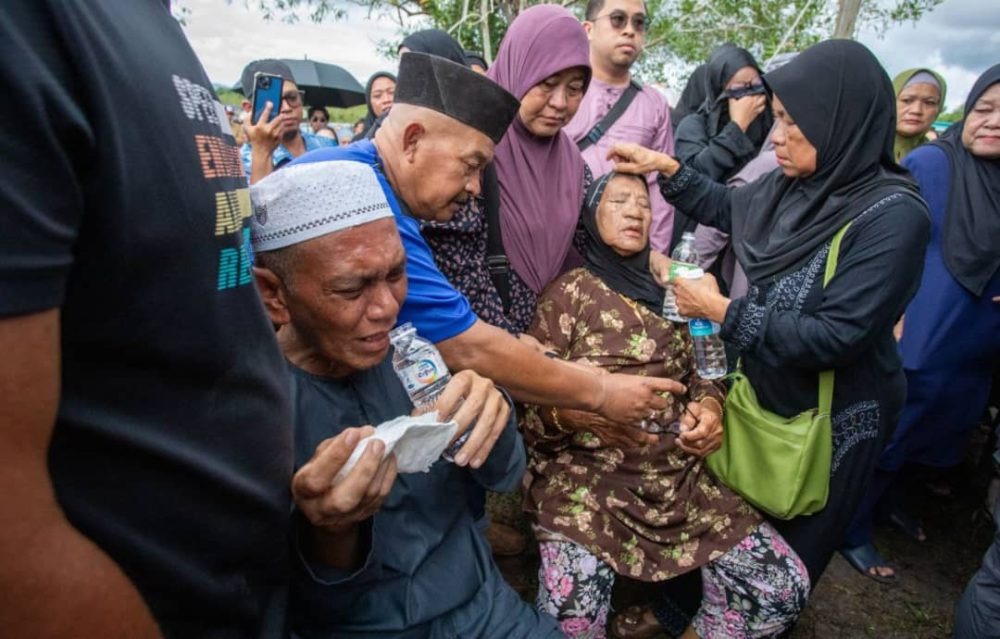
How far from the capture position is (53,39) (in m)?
0.58

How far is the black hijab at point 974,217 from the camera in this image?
121 inches

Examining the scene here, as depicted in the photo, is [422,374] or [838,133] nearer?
[422,374]

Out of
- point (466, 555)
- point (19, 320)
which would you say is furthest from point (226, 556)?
point (466, 555)

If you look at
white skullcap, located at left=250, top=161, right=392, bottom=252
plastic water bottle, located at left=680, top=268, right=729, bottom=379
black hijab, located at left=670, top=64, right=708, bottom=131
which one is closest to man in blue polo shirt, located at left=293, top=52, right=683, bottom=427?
white skullcap, located at left=250, top=161, right=392, bottom=252

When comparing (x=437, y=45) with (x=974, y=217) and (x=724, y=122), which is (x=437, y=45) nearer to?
(x=724, y=122)

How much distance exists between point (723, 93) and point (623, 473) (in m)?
2.78

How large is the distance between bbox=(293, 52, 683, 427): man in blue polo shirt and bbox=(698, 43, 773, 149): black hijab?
250 cm

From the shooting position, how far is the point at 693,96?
448 centimetres

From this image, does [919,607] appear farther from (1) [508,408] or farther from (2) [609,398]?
(1) [508,408]

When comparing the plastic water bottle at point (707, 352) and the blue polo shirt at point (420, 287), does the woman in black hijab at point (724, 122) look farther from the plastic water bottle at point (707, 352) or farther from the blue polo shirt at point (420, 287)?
the blue polo shirt at point (420, 287)

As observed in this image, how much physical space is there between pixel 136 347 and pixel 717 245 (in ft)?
11.2

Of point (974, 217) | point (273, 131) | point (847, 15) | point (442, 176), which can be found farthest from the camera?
point (847, 15)

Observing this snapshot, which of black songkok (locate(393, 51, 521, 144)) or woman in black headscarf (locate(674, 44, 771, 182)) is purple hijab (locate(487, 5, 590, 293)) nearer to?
black songkok (locate(393, 51, 521, 144))

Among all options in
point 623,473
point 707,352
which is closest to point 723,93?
point 707,352
